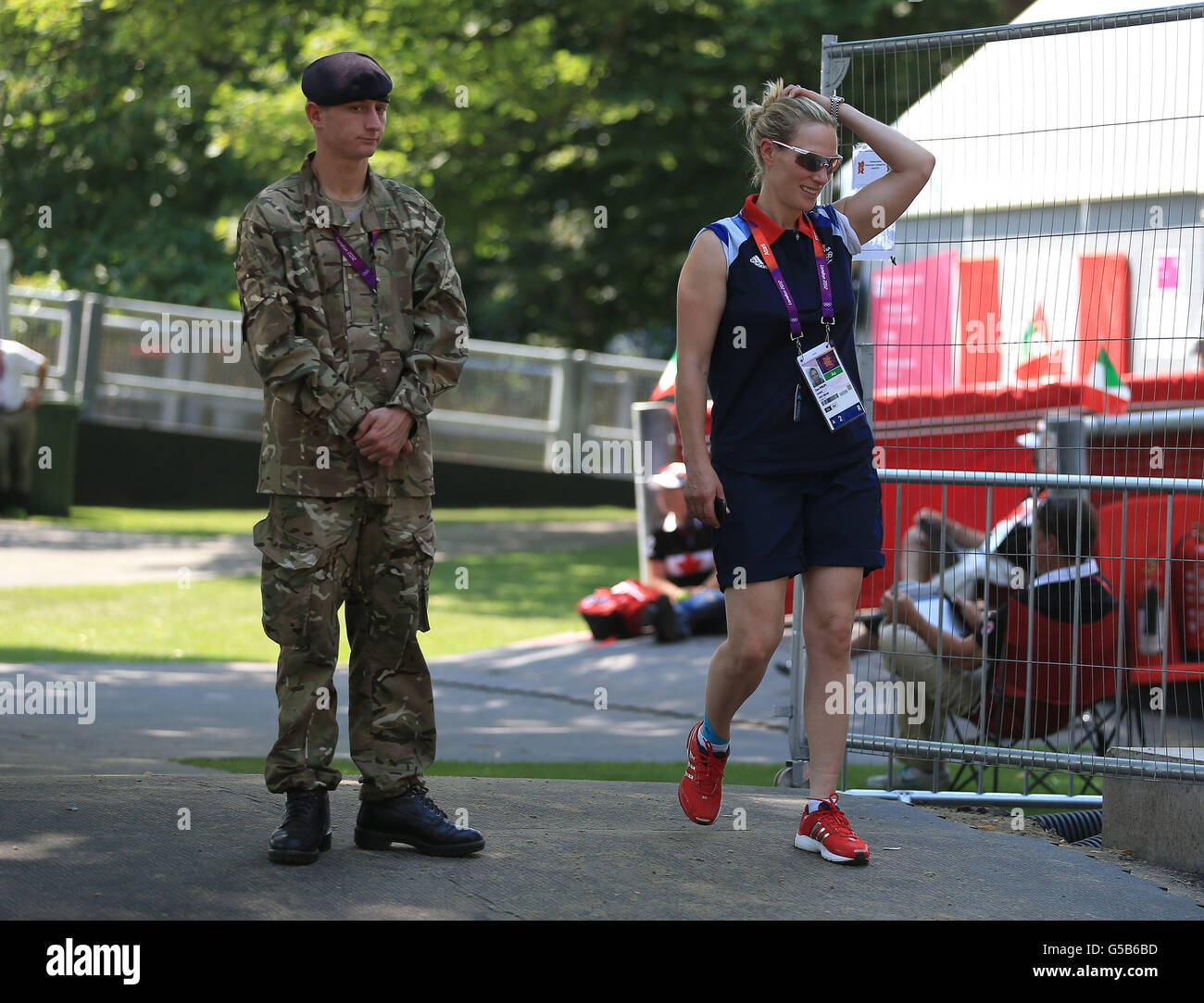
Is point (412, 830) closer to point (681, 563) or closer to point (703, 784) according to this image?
point (703, 784)

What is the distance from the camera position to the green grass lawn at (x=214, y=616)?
10805mm

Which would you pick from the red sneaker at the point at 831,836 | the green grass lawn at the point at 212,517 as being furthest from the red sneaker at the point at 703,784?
the green grass lawn at the point at 212,517

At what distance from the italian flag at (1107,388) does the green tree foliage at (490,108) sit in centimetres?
1137

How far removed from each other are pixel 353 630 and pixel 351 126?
4.60 feet

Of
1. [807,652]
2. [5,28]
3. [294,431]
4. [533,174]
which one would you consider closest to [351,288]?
[294,431]

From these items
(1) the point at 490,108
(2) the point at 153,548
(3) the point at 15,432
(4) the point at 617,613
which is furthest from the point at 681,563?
(1) the point at 490,108

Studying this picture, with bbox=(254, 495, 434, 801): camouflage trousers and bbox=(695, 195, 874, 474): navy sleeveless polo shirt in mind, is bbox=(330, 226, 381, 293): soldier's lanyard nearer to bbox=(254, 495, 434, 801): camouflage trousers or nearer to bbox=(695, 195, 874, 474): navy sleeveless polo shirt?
bbox=(254, 495, 434, 801): camouflage trousers

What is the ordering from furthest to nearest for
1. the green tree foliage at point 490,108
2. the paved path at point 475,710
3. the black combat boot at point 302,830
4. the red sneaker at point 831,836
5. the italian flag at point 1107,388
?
the green tree foliage at point 490,108, the paved path at point 475,710, the italian flag at point 1107,388, the red sneaker at point 831,836, the black combat boot at point 302,830

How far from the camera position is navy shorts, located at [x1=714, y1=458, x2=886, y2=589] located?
15.2ft

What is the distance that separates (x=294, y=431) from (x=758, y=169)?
5.43 ft

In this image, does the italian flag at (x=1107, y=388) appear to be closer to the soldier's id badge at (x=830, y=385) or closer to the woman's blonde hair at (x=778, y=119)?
the soldier's id badge at (x=830, y=385)

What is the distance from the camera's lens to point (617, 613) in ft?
38.0
